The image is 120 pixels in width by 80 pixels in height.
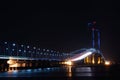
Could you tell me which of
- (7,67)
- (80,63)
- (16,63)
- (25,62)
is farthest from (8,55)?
(80,63)

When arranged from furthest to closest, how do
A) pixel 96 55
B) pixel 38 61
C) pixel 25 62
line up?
pixel 96 55, pixel 38 61, pixel 25 62

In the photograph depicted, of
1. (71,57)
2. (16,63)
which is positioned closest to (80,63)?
(71,57)

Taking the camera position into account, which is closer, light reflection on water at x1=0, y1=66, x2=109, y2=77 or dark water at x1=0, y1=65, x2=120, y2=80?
dark water at x1=0, y1=65, x2=120, y2=80

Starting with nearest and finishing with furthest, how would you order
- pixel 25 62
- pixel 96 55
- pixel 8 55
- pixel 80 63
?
1. pixel 8 55
2. pixel 25 62
3. pixel 80 63
4. pixel 96 55

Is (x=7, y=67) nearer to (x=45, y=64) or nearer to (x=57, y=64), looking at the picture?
(x=45, y=64)

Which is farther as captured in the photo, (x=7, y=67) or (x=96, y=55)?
(x=96, y=55)

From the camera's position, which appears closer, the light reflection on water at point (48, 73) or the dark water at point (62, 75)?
the dark water at point (62, 75)

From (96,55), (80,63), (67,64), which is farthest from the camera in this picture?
(96,55)

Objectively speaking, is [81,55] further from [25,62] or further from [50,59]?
[25,62]

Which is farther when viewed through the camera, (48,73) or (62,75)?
(48,73)
